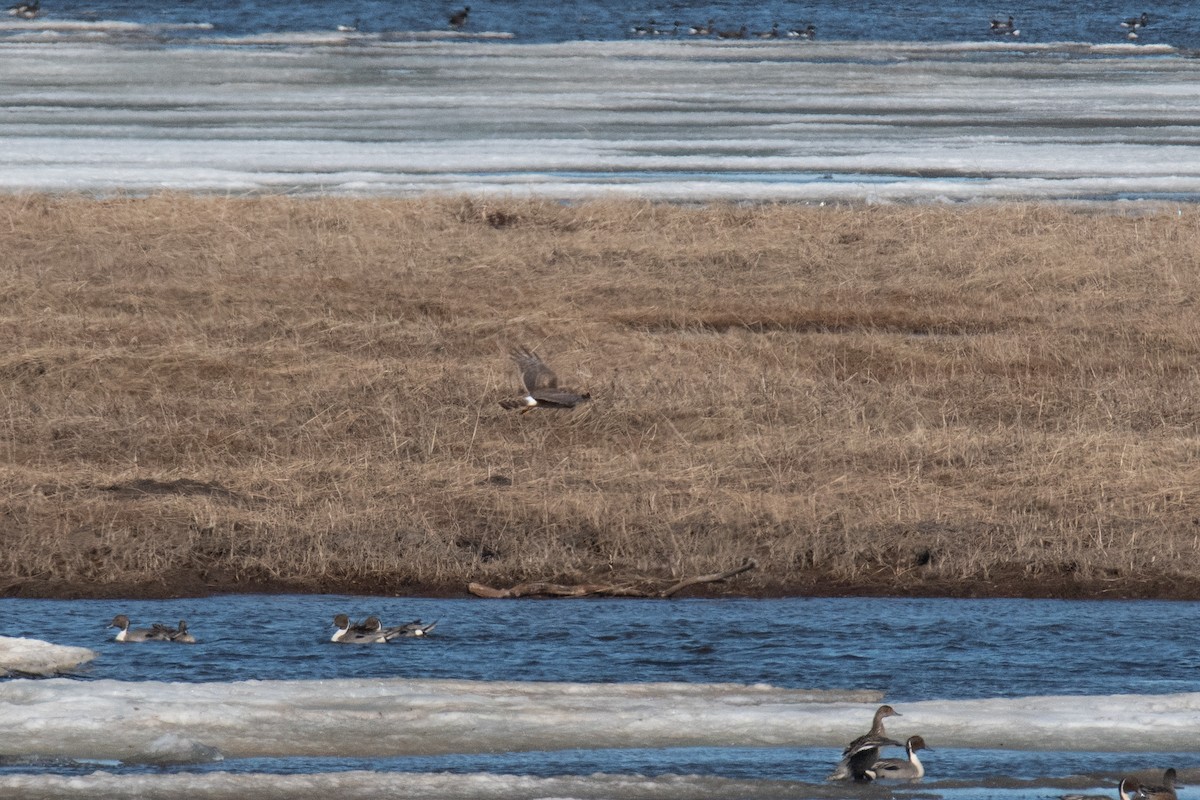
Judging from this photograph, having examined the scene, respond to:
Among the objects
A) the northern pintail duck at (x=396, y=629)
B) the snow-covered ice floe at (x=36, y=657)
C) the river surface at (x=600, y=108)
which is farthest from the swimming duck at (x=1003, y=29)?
the snow-covered ice floe at (x=36, y=657)

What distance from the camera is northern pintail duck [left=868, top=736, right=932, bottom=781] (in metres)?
6.65

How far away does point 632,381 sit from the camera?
13.3 m

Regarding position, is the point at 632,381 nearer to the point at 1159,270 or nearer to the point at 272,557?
the point at 272,557

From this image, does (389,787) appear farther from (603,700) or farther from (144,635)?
(144,635)

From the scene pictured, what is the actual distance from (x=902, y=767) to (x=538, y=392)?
587cm

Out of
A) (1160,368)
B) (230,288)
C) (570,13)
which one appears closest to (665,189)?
(230,288)

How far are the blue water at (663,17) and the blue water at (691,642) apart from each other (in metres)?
37.8

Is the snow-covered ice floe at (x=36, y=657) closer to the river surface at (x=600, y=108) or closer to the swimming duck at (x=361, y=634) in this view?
the swimming duck at (x=361, y=634)

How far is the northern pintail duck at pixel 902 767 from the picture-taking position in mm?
6648

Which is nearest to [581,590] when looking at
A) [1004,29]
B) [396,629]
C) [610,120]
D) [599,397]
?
[396,629]

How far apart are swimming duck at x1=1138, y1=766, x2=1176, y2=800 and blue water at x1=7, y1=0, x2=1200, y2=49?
40772mm

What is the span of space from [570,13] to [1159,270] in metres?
38.5

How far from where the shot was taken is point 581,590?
9719 millimetres

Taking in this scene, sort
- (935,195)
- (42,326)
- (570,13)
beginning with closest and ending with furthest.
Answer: (42,326)
(935,195)
(570,13)
